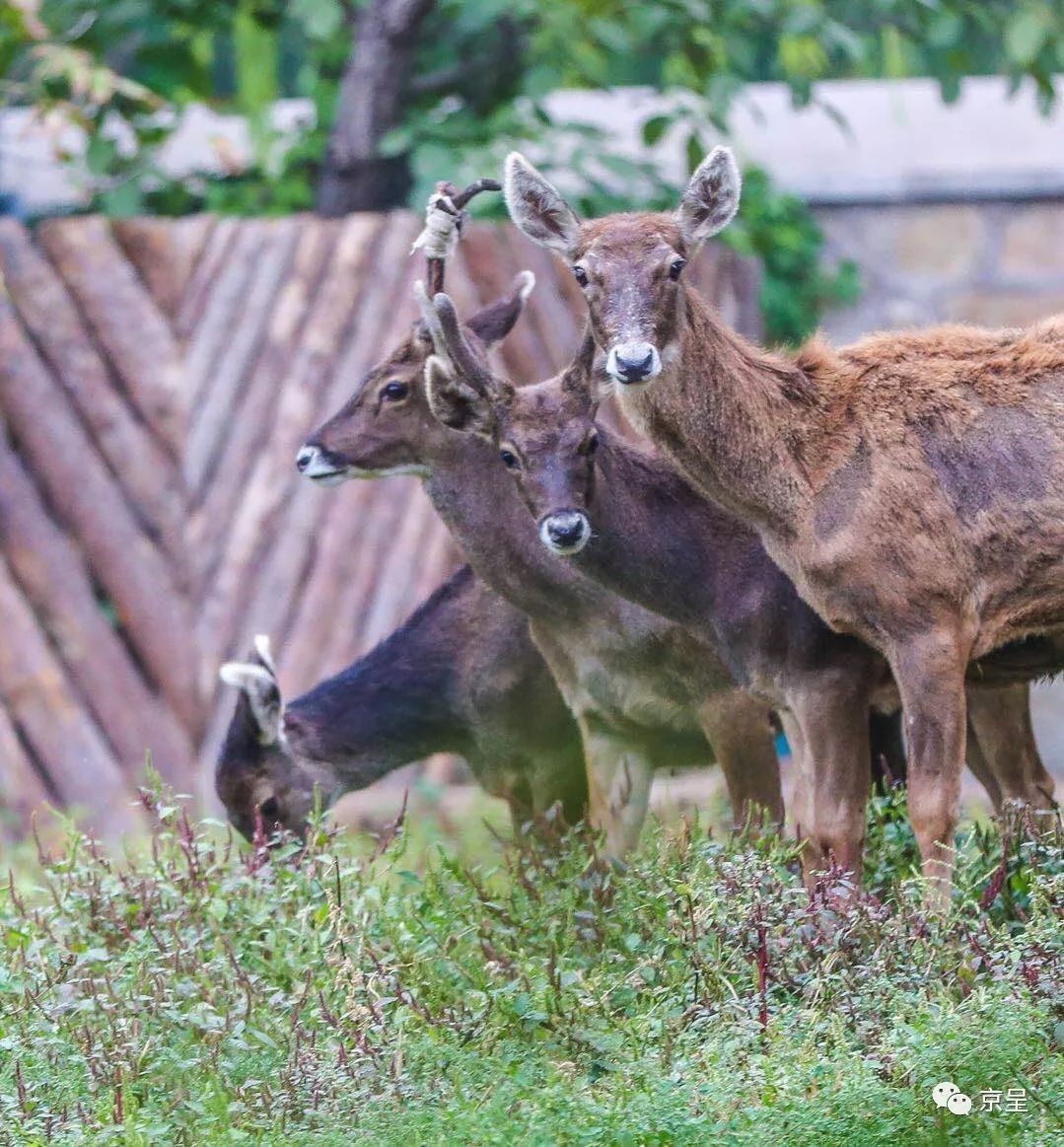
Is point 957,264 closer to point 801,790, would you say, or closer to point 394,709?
point 394,709

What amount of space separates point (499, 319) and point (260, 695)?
66.2 inches

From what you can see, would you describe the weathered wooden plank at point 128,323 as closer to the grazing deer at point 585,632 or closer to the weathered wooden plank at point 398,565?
the weathered wooden plank at point 398,565

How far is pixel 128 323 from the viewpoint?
10.5 metres

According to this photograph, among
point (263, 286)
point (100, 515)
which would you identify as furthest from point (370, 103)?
point (100, 515)

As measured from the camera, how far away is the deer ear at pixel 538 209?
22.0ft

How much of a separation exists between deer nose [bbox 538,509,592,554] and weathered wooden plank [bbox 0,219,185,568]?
4.20 metres

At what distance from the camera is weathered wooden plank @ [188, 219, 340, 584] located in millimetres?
10375

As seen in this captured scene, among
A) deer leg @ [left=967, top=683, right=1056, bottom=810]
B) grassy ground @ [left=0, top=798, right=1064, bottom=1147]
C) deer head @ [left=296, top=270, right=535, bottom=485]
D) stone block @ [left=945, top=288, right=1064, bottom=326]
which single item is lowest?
deer leg @ [left=967, top=683, right=1056, bottom=810]

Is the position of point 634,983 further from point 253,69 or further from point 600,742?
point 253,69

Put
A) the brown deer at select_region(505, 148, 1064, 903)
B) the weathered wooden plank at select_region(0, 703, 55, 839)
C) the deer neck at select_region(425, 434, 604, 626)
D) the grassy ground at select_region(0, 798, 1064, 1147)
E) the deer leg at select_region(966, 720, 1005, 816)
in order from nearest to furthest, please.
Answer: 1. the grassy ground at select_region(0, 798, 1064, 1147)
2. the brown deer at select_region(505, 148, 1064, 903)
3. the deer neck at select_region(425, 434, 604, 626)
4. the deer leg at select_region(966, 720, 1005, 816)
5. the weathered wooden plank at select_region(0, 703, 55, 839)

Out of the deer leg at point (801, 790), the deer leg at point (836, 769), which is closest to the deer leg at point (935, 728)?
the deer leg at point (836, 769)

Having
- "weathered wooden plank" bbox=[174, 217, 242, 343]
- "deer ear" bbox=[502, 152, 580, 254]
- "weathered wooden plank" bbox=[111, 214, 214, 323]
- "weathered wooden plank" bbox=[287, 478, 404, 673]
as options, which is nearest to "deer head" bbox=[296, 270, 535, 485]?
"deer ear" bbox=[502, 152, 580, 254]

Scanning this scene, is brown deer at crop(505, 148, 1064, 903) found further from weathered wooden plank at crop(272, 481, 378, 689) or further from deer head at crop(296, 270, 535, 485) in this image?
weathered wooden plank at crop(272, 481, 378, 689)

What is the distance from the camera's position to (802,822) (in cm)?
691
